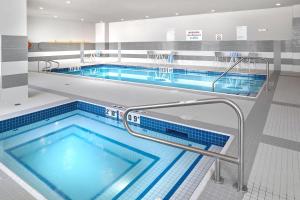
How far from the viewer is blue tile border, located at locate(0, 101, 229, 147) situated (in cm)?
332

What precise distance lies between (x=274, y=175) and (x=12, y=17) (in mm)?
4731

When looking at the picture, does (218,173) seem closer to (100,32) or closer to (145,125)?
(145,125)

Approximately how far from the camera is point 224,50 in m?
10.9

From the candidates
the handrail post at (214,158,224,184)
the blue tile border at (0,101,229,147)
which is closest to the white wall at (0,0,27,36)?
the blue tile border at (0,101,229,147)

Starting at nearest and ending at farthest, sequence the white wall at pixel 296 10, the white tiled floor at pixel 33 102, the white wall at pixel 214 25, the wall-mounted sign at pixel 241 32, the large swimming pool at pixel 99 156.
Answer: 1. the large swimming pool at pixel 99 156
2. the white tiled floor at pixel 33 102
3. the white wall at pixel 296 10
4. the white wall at pixel 214 25
5. the wall-mounted sign at pixel 241 32

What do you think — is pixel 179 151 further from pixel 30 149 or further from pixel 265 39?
pixel 265 39

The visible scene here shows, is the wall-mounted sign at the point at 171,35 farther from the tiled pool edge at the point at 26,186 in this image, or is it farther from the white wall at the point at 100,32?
the tiled pool edge at the point at 26,186

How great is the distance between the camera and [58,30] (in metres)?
12.8

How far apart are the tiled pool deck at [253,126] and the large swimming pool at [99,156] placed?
11.5 inches

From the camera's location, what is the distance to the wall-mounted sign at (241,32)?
10.1m

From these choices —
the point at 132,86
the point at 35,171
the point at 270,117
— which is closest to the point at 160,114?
the point at 270,117

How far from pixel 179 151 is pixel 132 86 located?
11.0ft

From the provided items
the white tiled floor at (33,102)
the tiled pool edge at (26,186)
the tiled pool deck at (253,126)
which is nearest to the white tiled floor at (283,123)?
the tiled pool deck at (253,126)

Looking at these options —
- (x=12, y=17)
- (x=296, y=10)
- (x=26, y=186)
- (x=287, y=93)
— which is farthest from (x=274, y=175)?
(x=296, y=10)
